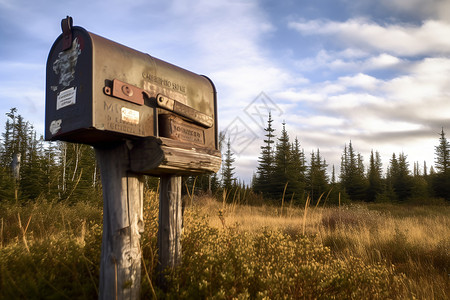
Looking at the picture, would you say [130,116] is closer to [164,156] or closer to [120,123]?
[120,123]

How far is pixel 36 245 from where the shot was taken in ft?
13.0

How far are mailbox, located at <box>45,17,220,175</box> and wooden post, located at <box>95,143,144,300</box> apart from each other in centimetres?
15

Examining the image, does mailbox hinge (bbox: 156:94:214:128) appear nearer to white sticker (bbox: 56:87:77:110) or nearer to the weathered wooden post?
the weathered wooden post

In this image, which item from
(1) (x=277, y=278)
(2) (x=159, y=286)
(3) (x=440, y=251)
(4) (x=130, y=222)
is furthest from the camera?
(3) (x=440, y=251)

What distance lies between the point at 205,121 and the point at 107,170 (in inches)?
42.8

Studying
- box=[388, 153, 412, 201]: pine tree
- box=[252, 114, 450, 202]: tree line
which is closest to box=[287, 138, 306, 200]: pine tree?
box=[252, 114, 450, 202]: tree line

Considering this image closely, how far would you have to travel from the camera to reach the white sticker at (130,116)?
8.21 ft

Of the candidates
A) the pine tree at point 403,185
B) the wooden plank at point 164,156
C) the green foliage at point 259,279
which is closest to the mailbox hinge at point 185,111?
the wooden plank at point 164,156

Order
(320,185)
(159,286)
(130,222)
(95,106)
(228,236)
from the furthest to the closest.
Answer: (320,185)
(228,236)
(159,286)
(130,222)
(95,106)

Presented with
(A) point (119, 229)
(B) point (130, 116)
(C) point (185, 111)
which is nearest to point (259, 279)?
(A) point (119, 229)

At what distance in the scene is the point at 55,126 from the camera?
2578 millimetres

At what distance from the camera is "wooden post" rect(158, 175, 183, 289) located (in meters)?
3.10

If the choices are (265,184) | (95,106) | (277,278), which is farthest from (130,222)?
(265,184)

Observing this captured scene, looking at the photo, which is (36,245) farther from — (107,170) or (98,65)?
(98,65)
